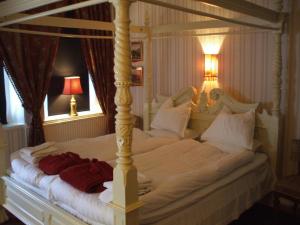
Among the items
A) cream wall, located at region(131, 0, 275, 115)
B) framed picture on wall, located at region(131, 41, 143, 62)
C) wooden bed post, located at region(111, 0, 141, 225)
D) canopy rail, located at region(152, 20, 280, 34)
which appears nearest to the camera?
wooden bed post, located at region(111, 0, 141, 225)

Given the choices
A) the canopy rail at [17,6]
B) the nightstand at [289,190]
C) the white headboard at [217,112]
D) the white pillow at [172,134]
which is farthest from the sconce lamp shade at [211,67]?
the canopy rail at [17,6]

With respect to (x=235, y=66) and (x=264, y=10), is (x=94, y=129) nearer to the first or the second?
(x=235, y=66)

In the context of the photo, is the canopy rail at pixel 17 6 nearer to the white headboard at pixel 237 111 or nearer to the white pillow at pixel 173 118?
the white pillow at pixel 173 118

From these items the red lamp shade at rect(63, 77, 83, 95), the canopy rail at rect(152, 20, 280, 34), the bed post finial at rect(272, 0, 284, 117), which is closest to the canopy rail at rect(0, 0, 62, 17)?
the canopy rail at rect(152, 20, 280, 34)

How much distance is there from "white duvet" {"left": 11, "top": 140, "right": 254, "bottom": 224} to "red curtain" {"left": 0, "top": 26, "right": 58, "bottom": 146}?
1771mm

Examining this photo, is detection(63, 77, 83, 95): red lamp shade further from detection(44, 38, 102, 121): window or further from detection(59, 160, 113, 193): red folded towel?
detection(59, 160, 113, 193): red folded towel

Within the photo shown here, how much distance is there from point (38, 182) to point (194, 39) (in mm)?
2783

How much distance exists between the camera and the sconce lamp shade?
4209mm

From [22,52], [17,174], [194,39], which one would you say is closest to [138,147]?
[17,174]

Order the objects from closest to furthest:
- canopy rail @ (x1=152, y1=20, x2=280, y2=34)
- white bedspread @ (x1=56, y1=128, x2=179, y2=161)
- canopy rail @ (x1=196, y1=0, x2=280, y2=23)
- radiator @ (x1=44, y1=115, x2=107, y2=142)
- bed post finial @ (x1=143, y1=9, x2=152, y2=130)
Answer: canopy rail @ (x1=196, y1=0, x2=280, y2=23), canopy rail @ (x1=152, y1=20, x2=280, y2=34), white bedspread @ (x1=56, y1=128, x2=179, y2=161), bed post finial @ (x1=143, y1=9, x2=152, y2=130), radiator @ (x1=44, y1=115, x2=107, y2=142)

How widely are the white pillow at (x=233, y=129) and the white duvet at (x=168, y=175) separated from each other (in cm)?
15

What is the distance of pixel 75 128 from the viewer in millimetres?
5156

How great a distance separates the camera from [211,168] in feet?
9.85

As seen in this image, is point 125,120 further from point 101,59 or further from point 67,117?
point 101,59
